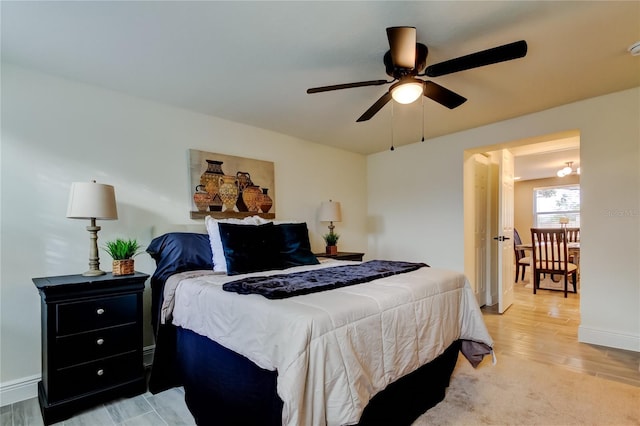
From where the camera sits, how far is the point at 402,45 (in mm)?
1684

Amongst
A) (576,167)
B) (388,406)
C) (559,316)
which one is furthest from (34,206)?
(576,167)

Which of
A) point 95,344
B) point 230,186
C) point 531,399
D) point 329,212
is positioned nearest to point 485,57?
point 531,399

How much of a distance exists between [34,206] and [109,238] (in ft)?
1.71

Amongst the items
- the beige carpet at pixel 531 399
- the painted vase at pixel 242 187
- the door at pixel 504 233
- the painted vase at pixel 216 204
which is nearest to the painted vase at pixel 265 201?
the painted vase at pixel 242 187

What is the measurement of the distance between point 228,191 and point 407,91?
82.6 inches

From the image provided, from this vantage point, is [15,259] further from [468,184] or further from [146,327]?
[468,184]

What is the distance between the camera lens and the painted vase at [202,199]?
312cm

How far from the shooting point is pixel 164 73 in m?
2.38

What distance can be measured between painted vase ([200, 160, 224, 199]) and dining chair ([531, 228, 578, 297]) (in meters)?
5.00

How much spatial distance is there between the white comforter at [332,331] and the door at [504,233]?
6.80 feet

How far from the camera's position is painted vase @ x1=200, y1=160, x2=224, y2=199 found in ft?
10.4

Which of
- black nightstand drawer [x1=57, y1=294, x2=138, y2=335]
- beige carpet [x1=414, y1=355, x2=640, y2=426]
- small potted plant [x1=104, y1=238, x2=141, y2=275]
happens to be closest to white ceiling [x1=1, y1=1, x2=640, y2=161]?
small potted plant [x1=104, y1=238, x2=141, y2=275]

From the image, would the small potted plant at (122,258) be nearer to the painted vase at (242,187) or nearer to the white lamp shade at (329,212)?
the painted vase at (242,187)

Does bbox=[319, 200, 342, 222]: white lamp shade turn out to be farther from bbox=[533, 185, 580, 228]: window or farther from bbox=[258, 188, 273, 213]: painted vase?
bbox=[533, 185, 580, 228]: window
